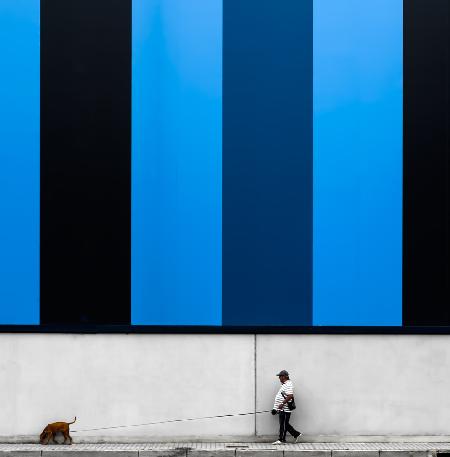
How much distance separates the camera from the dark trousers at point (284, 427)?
489 inches

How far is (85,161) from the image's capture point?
43.1 feet

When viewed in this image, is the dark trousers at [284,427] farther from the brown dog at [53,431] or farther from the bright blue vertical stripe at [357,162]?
the brown dog at [53,431]

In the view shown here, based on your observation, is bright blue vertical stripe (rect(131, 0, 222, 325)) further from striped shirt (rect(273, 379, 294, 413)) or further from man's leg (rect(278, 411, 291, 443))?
man's leg (rect(278, 411, 291, 443))

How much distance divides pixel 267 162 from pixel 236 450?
5.21 metres

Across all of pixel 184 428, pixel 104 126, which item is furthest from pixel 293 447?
pixel 104 126

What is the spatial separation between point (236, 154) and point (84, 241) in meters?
3.28

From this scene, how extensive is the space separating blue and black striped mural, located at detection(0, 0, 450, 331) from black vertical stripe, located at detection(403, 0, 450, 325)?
0.03 meters

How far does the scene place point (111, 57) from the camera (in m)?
13.2

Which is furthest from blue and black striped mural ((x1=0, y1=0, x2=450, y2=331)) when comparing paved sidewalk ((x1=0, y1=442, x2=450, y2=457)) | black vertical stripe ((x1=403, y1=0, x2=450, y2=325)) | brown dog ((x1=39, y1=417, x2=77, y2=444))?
paved sidewalk ((x1=0, y1=442, x2=450, y2=457))

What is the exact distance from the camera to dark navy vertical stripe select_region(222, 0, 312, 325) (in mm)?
13023

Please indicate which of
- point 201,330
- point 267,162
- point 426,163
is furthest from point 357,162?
point 201,330

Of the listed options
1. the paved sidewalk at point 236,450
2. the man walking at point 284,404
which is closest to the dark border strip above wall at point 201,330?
the man walking at point 284,404

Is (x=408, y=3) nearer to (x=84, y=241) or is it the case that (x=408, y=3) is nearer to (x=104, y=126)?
(x=104, y=126)

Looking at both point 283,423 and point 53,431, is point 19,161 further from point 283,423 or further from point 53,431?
point 283,423
